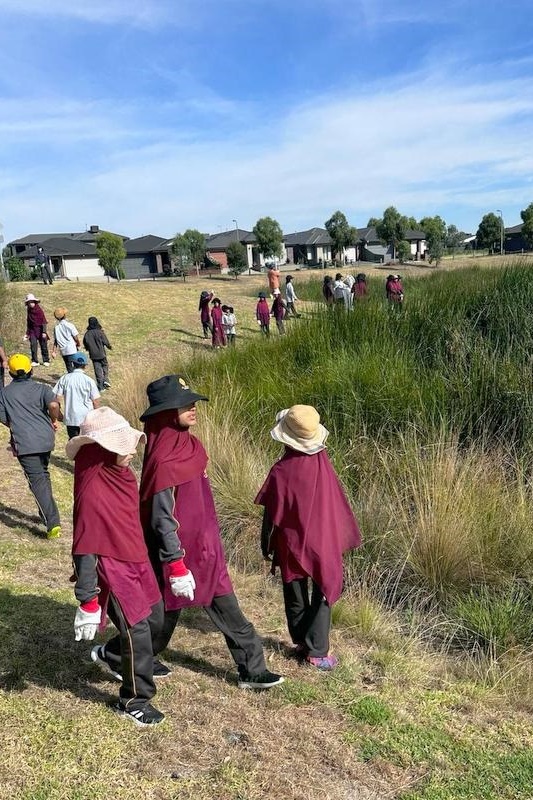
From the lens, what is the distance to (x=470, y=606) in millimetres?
4324

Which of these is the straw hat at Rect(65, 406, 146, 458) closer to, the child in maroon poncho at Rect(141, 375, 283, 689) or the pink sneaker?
the child in maroon poncho at Rect(141, 375, 283, 689)

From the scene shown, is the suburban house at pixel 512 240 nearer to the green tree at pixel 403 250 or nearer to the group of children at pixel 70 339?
the green tree at pixel 403 250

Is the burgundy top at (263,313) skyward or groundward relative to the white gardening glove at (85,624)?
skyward

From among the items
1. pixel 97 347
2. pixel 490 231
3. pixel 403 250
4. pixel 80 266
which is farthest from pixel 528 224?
pixel 97 347

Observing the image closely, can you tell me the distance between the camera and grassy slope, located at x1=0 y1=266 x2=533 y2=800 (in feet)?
8.60

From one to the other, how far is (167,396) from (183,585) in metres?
0.88

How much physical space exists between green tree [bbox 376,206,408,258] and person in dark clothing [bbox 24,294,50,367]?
5362 cm

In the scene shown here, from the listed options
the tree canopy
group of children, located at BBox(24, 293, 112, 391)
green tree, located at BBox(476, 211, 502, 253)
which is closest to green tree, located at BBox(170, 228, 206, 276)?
the tree canopy

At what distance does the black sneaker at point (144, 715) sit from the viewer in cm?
289

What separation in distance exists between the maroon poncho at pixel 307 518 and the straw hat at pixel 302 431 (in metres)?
0.06

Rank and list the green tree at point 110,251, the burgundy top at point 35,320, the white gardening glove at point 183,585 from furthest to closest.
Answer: the green tree at point 110,251 < the burgundy top at point 35,320 < the white gardening glove at point 183,585

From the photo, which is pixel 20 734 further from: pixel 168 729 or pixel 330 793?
pixel 330 793

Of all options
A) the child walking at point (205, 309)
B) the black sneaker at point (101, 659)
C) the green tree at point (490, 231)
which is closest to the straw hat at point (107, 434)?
the black sneaker at point (101, 659)

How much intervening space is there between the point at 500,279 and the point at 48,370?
365 inches
